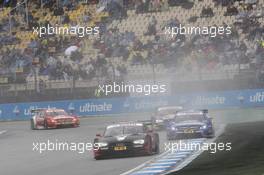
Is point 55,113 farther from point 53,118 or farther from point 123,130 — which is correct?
point 123,130

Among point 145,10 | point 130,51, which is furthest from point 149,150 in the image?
point 145,10

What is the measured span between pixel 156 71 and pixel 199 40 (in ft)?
7.83

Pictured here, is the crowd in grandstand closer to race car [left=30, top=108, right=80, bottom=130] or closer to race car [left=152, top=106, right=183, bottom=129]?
race car [left=30, top=108, right=80, bottom=130]

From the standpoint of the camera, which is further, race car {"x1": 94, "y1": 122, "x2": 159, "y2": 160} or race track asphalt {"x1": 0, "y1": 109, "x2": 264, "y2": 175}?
race car {"x1": 94, "y1": 122, "x2": 159, "y2": 160}

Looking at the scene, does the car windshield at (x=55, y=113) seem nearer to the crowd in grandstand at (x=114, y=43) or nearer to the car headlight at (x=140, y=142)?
the crowd in grandstand at (x=114, y=43)

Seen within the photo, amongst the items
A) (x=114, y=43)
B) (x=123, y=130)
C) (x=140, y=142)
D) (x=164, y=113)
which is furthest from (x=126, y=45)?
(x=140, y=142)

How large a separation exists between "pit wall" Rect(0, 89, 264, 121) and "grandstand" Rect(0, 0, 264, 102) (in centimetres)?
52

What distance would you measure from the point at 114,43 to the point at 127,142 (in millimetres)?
7310

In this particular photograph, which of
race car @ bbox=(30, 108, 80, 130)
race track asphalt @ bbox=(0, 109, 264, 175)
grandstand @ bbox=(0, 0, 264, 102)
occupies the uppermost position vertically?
grandstand @ bbox=(0, 0, 264, 102)

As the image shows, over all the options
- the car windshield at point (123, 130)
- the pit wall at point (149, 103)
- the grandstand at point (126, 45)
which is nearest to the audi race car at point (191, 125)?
the pit wall at point (149, 103)

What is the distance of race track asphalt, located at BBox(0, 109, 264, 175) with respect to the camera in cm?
→ 1429

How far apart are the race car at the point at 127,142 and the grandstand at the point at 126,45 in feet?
9.84

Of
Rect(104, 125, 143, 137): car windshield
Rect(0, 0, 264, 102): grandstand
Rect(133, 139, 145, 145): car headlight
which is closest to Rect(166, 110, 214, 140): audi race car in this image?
Rect(0, 0, 264, 102): grandstand

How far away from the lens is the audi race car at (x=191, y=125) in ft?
59.1
